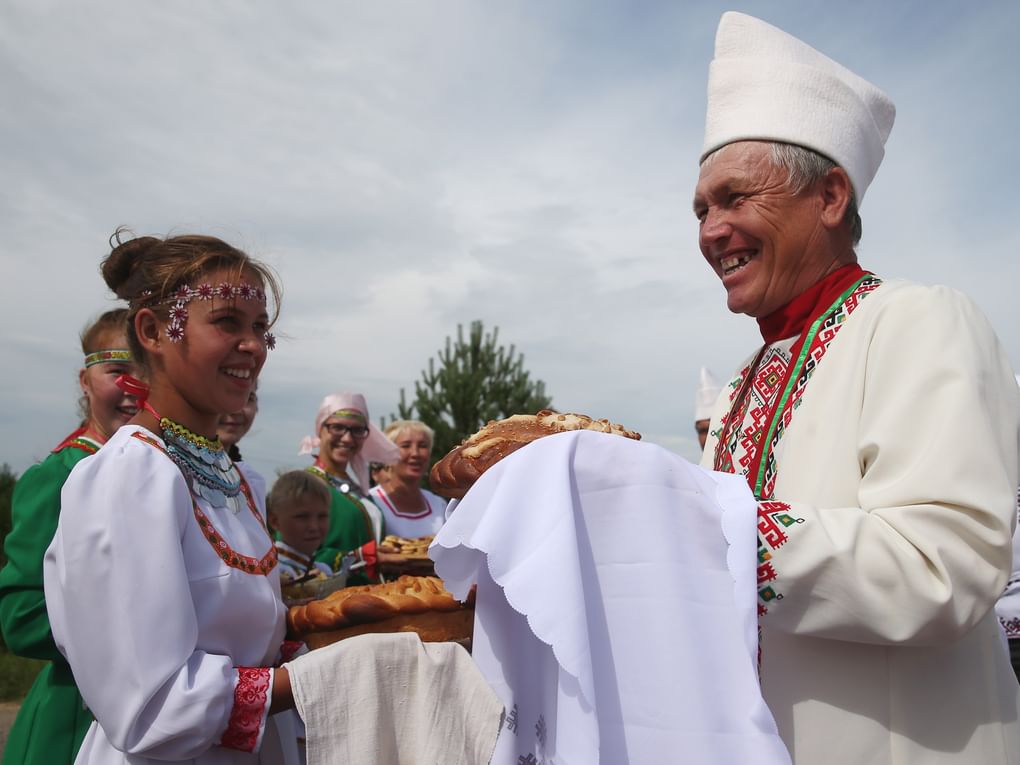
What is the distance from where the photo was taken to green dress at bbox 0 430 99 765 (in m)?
2.35

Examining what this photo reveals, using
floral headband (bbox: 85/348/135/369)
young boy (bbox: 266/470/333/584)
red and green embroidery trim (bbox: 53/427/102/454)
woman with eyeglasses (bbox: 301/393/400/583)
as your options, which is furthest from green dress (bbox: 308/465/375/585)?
red and green embroidery trim (bbox: 53/427/102/454)

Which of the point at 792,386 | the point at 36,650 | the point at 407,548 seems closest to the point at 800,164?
the point at 792,386

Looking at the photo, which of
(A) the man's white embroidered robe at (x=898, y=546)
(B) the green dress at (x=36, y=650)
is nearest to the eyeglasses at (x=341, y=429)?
(B) the green dress at (x=36, y=650)

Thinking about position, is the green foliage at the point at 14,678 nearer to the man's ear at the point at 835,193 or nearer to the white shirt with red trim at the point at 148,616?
the white shirt with red trim at the point at 148,616

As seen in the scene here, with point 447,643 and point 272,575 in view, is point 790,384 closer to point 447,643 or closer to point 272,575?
point 447,643

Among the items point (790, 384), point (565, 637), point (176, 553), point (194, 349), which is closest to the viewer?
point (565, 637)

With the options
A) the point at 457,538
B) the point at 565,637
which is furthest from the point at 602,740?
the point at 457,538

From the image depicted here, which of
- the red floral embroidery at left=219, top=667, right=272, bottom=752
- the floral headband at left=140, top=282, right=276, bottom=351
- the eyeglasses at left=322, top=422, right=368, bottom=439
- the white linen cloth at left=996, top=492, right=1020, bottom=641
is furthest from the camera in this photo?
the eyeglasses at left=322, top=422, right=368, bottom=439

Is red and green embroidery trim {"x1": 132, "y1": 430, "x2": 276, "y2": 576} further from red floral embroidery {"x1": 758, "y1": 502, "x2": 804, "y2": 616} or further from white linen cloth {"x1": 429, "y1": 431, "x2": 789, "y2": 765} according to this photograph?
red floral embroidery {"x1": 758, "y1": 502, "x2": 804, "y2": 616}

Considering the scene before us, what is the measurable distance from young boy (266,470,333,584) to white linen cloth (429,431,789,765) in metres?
3.75

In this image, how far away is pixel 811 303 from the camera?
2.21m

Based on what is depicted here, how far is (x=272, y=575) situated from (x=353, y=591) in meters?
0.23

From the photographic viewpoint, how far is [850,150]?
88.6 inches

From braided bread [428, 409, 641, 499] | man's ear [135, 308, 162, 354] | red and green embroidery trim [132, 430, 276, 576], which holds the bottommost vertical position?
red and green embroidery trim [132, 430, 276, 576]
